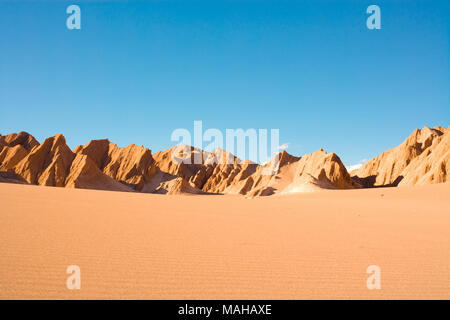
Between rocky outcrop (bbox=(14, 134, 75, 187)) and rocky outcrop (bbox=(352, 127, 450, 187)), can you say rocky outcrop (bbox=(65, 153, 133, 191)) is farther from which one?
rocky outcrop (bbox=(352, 127, 450, 187))

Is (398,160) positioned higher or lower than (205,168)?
lower

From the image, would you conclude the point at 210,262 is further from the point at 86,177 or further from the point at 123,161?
the point at 123,161

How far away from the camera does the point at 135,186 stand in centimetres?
9981

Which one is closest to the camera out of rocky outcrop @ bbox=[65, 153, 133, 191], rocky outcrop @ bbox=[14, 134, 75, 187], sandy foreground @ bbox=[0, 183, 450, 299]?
sandy foreground @ bbox=[0, 183, 450, 299]

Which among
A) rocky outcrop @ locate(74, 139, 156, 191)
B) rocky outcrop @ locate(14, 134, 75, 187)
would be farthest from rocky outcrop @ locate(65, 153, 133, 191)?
rocky outcrop @ locate(74, 139, 156, 191)

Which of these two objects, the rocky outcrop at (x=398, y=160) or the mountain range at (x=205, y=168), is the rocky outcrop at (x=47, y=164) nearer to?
the mountain range at (x=205, y=168)

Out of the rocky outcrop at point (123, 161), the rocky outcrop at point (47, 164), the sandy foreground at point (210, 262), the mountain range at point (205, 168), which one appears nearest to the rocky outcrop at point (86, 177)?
the mountain range at point (205, 168)

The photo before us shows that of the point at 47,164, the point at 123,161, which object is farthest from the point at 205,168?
the point at 47,164

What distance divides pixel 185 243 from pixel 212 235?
1121 mm

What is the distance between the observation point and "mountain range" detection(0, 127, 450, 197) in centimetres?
7438

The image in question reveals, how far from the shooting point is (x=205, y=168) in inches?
5103

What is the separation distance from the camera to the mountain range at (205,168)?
74375 mm
